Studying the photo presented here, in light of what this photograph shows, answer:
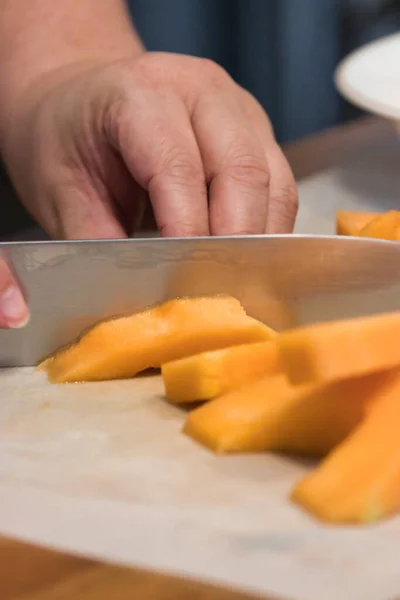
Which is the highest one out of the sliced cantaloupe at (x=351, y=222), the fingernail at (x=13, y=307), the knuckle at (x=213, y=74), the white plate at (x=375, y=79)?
the knuckle at (x=213, y=74)

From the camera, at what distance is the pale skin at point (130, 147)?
1.08 meters

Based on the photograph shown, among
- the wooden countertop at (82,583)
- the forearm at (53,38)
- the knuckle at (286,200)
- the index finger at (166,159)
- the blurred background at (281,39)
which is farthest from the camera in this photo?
the blurred background at (281,39)

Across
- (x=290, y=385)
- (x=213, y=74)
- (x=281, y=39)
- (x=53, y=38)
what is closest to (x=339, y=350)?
(x=290, y=385)

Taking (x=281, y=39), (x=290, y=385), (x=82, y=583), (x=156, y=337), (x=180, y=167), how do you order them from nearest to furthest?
(x=82, y=583) → (x=290, y=385) → (x=156, y=337) → (x=180, y=167) → (x=281, y=39)

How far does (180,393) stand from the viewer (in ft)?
2.93

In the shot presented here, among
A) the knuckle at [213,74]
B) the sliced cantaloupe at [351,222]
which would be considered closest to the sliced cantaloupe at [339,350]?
the sliced cantaloupe at [351,222]

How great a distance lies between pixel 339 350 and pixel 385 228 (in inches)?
17.6

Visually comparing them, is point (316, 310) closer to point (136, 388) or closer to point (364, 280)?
point (364, 280)

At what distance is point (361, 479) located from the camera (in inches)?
26.0

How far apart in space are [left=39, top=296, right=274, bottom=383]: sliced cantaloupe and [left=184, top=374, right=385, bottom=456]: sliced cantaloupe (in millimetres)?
130

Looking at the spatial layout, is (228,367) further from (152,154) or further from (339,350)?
(152,154)

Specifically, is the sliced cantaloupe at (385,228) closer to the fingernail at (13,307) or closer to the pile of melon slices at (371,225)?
the pile of melon slices at (371,225)

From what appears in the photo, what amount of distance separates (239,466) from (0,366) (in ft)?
1.38

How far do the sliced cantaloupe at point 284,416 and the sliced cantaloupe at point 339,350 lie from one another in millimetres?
26
